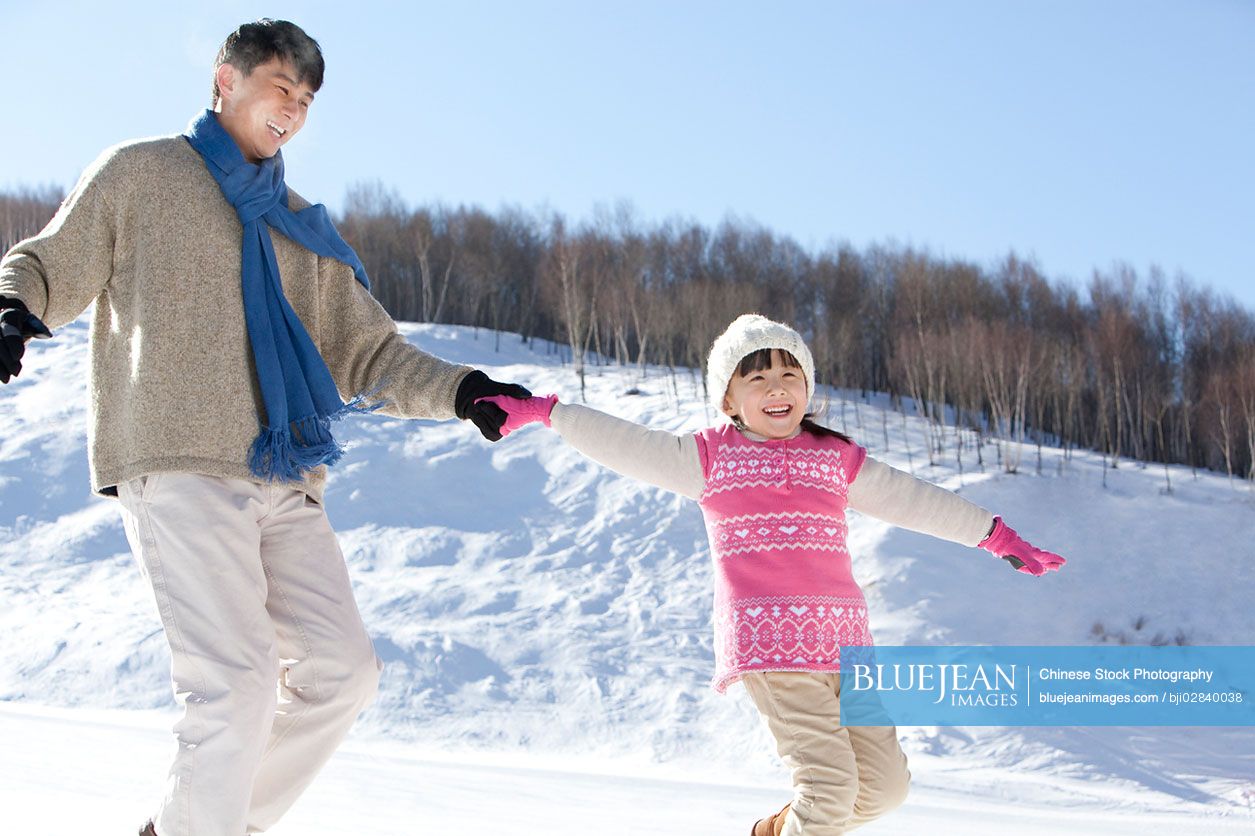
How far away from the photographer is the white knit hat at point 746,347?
2762 millimetres

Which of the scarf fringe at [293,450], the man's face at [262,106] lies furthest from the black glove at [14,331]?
the man's face at [262,106]

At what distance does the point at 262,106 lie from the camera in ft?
7.84

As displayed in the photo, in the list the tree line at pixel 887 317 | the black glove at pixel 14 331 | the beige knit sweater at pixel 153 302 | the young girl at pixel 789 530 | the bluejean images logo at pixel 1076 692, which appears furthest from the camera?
the tree line at pixel 887 317

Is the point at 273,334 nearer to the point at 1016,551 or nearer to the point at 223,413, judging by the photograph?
the point at 223,413

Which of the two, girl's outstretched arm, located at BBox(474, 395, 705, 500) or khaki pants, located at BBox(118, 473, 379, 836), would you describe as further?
girl's outstretched arm, located at BBox(474, 395, 705, 500)

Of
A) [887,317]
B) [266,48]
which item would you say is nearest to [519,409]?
[266,48]

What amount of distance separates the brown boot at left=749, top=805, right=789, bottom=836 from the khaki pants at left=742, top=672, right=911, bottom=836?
5.2 inches

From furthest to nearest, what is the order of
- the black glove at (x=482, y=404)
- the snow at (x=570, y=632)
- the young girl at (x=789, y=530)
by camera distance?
the snow at (x=570, y=632)
the black glove at (x=482, y=404)
the young girl at (x=789, y=530)

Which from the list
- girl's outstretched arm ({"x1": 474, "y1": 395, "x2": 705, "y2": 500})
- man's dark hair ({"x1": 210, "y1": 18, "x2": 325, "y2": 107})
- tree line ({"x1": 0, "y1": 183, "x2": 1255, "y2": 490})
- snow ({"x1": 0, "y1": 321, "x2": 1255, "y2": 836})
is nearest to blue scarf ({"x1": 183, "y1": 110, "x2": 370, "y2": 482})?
man's dark hair ({"x1": 210, "y1": 18, "x2": 325, "y2": 107})

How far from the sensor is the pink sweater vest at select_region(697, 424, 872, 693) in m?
2.54

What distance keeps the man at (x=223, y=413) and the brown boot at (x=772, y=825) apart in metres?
0.99

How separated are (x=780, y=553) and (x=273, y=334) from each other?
1221 millimetres

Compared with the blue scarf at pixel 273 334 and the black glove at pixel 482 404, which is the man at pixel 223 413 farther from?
the black glove at pixel 482 404

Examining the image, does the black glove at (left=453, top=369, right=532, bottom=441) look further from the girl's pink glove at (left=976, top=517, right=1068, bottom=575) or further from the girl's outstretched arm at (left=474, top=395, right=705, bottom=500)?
the girl's pink glove at (left=976, top=517, right=1068, bottom=575)
